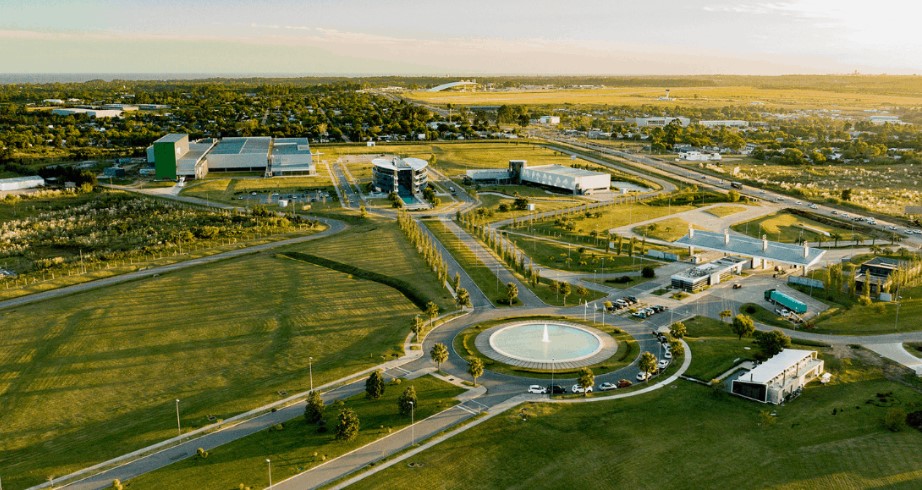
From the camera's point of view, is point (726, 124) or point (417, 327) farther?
point (726, 124)

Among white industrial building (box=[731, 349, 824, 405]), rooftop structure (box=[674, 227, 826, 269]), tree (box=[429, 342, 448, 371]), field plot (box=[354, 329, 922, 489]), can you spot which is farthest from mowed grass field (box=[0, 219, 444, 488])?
rooftop structure (box=[674, 227, 826, 269])

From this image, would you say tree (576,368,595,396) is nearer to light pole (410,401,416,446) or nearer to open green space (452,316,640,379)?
open green space (452,316,640,379)

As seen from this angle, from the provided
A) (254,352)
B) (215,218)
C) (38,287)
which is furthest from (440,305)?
(215,218)

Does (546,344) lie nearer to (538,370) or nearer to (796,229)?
(538,370)

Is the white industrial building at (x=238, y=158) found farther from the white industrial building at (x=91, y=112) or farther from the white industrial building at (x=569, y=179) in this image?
the white industrial building at (x=91, y=112)

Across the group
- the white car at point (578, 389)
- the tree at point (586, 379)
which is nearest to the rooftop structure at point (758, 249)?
the white car at point (578, 389)

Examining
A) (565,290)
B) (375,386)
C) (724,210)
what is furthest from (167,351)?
(724,210)

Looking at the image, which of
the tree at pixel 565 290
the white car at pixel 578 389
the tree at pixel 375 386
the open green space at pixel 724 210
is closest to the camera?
the tree at pixel 375 386
